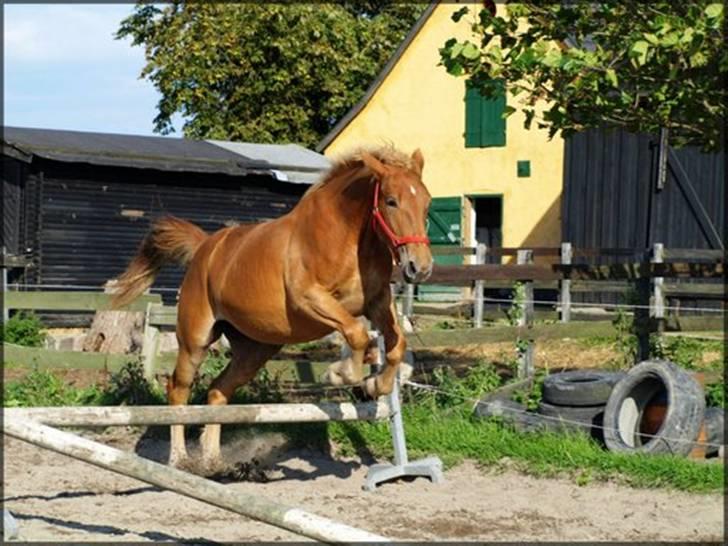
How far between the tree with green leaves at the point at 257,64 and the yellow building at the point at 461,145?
6.62 meters

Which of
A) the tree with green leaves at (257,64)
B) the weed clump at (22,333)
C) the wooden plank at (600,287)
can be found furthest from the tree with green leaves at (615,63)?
the tree with green leaves at (257,64)

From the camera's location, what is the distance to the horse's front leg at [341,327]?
717cm

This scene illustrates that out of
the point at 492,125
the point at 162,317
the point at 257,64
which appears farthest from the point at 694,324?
the point at 257,64

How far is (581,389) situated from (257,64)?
25.8m

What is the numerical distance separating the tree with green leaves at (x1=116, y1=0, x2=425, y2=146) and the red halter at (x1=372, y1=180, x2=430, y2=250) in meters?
26.4

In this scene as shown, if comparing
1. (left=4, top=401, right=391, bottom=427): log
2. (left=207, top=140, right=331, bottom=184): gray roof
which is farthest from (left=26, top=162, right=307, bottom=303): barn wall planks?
(left=4, top=401, right=391, bottom=427): log

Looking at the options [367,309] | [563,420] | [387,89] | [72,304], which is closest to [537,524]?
[367,309]

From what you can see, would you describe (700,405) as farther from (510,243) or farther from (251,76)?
(251,76)

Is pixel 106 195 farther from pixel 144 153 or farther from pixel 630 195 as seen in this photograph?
pixel 630 195

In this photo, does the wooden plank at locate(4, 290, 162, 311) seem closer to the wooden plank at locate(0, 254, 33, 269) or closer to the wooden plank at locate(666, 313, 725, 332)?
the wooden plank at locate(0, 254, 33, 269)

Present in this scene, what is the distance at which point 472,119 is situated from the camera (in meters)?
24.8

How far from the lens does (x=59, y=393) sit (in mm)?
11367

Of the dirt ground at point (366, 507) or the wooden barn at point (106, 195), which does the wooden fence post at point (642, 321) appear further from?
the wooden barn at point (106, 195)

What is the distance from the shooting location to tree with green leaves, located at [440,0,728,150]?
773 centimetres
